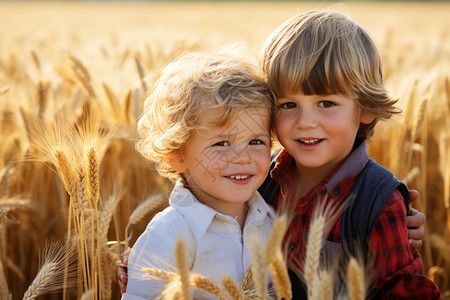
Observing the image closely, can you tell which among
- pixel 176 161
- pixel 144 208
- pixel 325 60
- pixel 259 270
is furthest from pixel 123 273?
pixel 325 60

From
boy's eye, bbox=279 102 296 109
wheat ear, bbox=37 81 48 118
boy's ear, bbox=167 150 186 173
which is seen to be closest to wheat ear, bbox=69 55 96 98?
wheat ear, bbox=37 81 48 118

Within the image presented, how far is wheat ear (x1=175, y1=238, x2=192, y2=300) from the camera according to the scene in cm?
108

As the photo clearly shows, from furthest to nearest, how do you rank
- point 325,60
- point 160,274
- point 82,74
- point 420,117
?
point 82,74 → point 420,117 → point 325,60 → point 160,274

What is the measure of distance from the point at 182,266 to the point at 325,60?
0.97 meters

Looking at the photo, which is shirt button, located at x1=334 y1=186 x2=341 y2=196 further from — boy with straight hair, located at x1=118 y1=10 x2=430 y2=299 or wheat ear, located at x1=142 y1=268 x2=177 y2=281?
wheat ear, located at x1=142 y1=268 x2=177 y2=281

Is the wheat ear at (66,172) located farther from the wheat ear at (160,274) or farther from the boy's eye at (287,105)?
the boy's eye at (287,105)

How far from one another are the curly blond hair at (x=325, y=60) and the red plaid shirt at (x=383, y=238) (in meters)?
0.27

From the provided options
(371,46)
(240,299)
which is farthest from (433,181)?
(240,299)

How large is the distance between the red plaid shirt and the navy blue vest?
0.03m

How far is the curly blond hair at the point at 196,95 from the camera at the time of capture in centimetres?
165

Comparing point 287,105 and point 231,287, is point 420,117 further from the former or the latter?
point 231,287

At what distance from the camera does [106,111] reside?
9.32ft

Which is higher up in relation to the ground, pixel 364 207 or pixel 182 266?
pixel 182 266

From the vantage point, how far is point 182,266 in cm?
109
